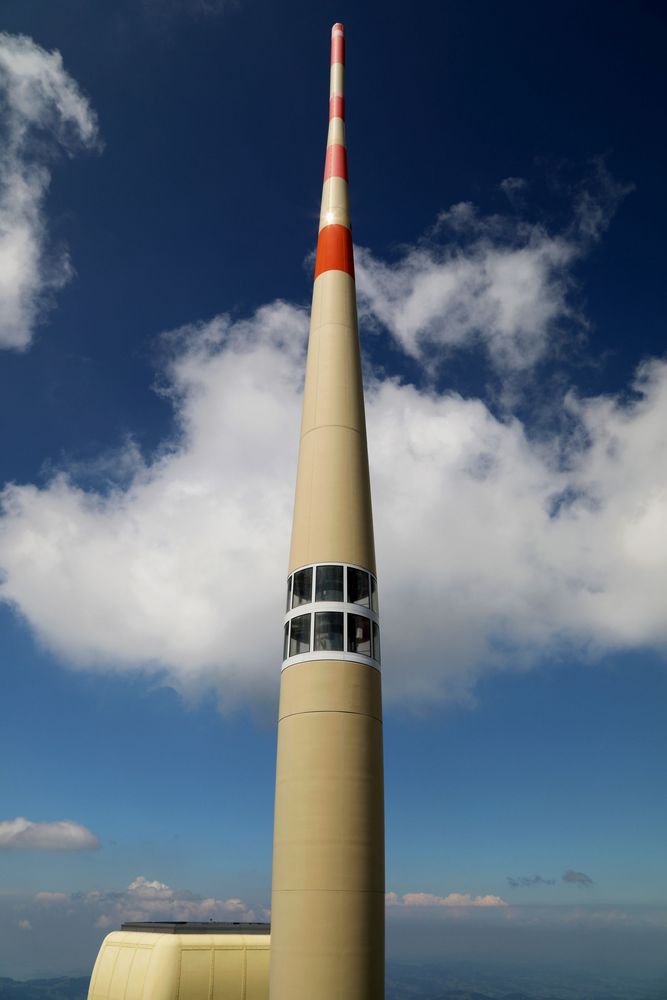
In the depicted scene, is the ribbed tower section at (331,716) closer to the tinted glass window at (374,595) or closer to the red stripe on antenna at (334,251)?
the tinted glass window at (374,595)

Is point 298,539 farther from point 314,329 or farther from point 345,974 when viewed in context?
point 345,974

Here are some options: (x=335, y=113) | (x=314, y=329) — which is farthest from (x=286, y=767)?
(x=335, y=113)

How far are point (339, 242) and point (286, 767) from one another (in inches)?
876

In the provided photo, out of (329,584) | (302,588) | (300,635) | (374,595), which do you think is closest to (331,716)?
(300,635)

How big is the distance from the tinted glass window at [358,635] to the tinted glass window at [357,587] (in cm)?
58

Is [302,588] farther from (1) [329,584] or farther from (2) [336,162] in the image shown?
(2) [336,162]

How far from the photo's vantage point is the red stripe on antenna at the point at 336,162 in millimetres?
33656

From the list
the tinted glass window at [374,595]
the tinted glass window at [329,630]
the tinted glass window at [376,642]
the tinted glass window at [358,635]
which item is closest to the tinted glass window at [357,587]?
the tinted glass window at [374,595]

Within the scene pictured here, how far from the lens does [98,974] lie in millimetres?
32375

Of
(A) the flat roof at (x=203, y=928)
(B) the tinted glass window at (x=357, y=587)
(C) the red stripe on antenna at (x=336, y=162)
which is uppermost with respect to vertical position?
(C) the red stripe on antenna at (x=336, y=162)

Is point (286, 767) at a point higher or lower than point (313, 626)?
lower

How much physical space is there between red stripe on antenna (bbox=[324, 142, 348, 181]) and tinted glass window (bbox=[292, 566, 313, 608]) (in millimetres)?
20090

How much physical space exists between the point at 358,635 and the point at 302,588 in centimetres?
272

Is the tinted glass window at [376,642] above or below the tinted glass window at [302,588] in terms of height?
below
